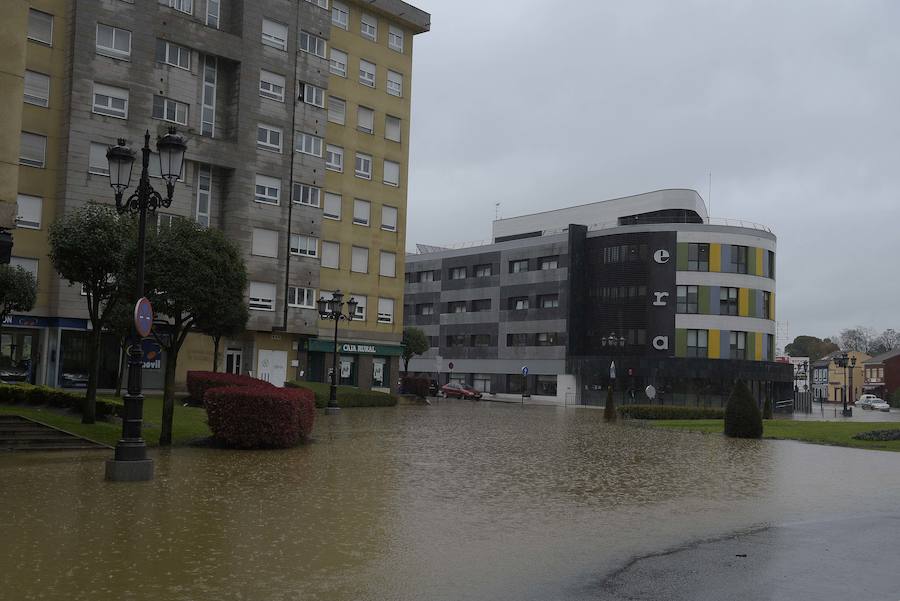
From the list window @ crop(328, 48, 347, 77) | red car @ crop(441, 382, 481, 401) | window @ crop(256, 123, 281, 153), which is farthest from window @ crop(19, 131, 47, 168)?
red car @ crop(441, 382, 481, 401)

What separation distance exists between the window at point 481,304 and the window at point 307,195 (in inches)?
1362

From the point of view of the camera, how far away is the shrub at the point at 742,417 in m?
27.9

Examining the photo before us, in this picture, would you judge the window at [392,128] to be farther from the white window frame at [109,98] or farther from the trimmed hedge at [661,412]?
the trimmed hedge at [661,412]

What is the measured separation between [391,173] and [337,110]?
5.52 metres

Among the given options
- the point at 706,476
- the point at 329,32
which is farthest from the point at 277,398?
the point at 329,32

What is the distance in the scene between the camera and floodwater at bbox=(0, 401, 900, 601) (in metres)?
→ 7.37

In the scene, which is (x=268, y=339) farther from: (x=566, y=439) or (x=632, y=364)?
(x=632, y=364)

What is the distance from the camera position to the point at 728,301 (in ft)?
224

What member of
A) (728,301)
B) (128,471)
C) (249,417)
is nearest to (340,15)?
(728,301)

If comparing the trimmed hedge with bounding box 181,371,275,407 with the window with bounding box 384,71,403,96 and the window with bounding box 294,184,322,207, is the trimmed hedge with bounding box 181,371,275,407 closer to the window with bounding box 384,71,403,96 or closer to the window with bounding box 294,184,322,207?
the window with bounding box 294,184,322,207

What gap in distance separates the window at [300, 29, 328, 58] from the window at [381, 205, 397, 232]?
406 inches

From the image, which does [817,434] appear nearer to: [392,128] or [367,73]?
[392,128]

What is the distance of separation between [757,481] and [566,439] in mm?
9962

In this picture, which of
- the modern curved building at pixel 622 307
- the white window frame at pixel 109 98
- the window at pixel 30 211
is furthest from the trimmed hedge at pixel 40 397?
the modern curved building at pixel 622 307
